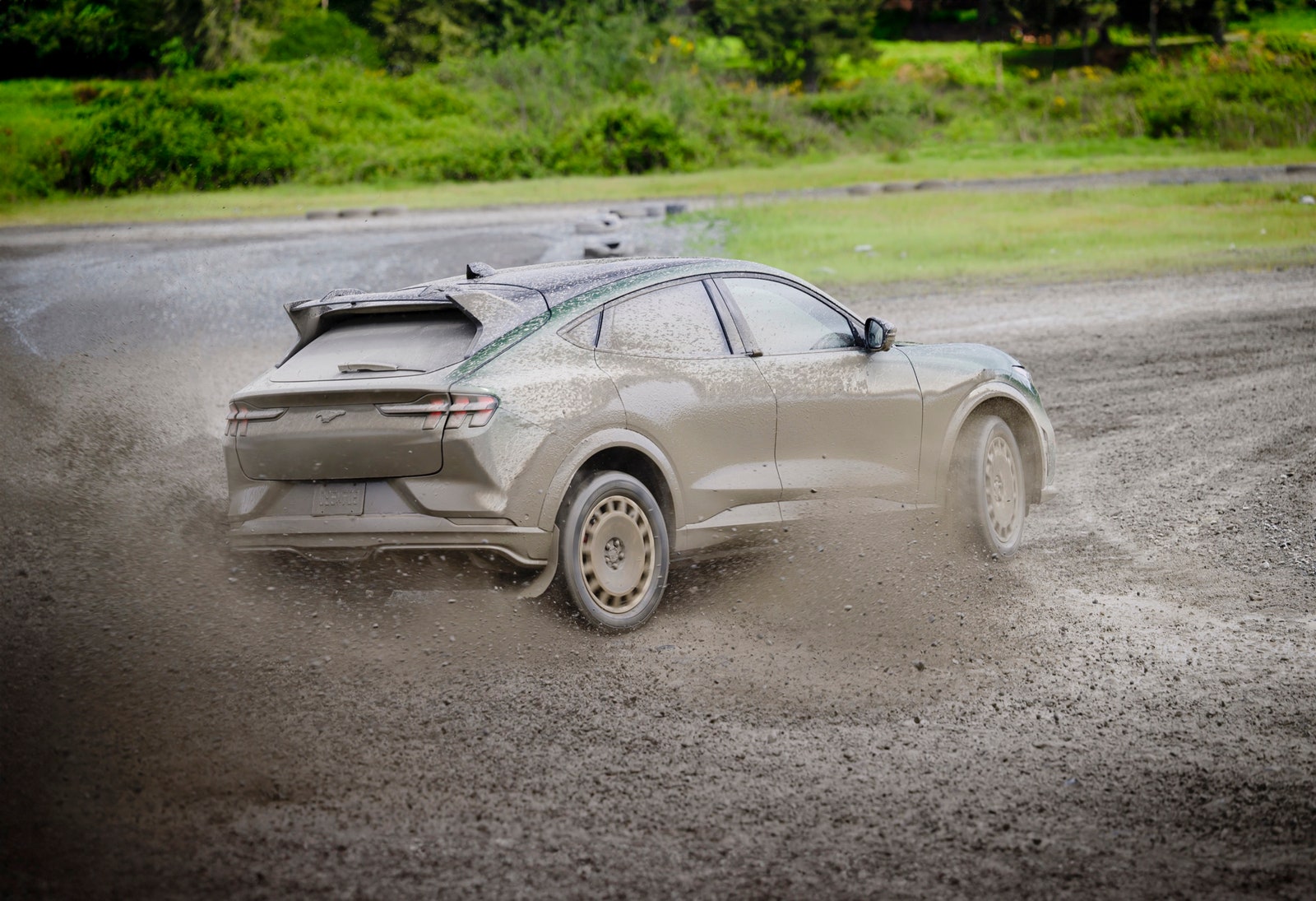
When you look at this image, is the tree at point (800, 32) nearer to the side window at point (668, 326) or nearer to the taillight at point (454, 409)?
the side window at point (668, 326)

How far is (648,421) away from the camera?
625 cm

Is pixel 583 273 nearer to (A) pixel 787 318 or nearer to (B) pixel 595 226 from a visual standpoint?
(A) pixel 787 318

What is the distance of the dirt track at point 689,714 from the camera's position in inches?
158

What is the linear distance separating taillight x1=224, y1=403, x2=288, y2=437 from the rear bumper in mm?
474

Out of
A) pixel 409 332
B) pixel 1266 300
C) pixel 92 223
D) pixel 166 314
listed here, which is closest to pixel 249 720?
pixel 409 332

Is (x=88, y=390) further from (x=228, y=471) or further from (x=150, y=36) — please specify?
(x=150, y=36)

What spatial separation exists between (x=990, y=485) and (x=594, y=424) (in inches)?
104

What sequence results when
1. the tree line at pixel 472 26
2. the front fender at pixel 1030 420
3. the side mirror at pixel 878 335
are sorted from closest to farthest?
the side mirror at pixel 878 335, the front fender at pixel 1030 420, the tree line at pixel 472 26

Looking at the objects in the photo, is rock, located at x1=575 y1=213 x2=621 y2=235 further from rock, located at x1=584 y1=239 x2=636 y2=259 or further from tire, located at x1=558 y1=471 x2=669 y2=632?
tire, located at x1=558 y1=471 x2=669 y2=632

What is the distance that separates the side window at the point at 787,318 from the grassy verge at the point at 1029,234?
12745mm

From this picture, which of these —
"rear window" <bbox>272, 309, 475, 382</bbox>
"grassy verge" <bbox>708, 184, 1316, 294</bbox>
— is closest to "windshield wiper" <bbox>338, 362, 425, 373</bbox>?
"rear window" <bbox>272, 309, 475, 382</bbox>

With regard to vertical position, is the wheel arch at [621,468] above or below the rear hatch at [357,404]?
below

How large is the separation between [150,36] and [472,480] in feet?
113

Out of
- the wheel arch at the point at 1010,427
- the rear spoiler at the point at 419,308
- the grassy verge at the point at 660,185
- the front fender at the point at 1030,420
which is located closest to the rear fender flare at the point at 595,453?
the rear spoiler at the point at 419,308
